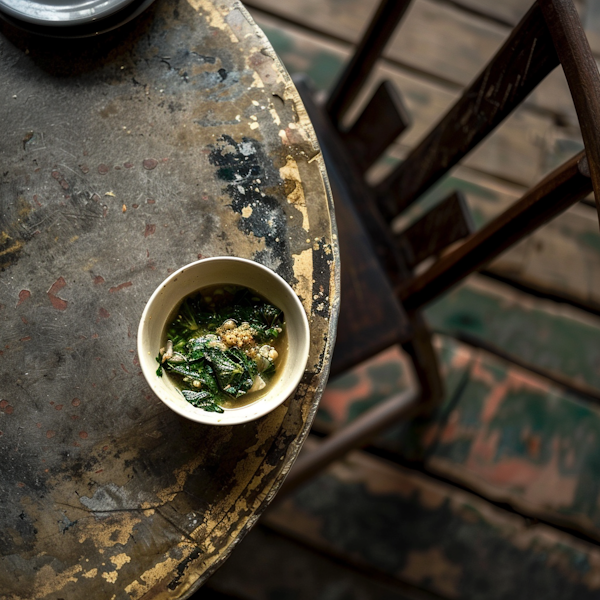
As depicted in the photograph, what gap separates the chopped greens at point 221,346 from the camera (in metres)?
0.89

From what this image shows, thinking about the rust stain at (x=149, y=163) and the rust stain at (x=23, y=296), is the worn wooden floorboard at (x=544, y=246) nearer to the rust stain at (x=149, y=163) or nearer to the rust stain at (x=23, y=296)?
the rust stain at (x=149, y=163)

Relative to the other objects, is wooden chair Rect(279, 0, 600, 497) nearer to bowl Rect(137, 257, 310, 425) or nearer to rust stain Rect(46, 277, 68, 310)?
bowl Rect(137, 257, 310, 425)

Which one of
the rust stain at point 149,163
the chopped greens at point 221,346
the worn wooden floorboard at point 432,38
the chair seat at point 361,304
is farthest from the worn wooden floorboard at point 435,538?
the worn wooden floorboard at point 432,38

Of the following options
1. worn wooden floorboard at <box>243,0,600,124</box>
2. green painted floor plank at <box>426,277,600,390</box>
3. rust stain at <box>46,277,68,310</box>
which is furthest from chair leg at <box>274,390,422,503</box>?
worn wooden floorboard at <box>243,0,600,124</box>

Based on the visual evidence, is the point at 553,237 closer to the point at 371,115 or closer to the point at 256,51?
the point at 371,115

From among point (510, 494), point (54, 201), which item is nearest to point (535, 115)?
point (510, 494)

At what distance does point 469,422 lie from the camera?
1.87 m

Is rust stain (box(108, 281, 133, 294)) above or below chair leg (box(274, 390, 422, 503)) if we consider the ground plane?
above

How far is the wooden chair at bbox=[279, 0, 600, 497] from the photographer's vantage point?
35.2 inches

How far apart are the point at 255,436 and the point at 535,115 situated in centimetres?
177

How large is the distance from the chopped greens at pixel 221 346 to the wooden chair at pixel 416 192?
458 mm

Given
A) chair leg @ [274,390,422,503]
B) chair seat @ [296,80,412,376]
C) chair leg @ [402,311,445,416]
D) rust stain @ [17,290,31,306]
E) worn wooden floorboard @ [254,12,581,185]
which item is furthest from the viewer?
worn wooden floorboard @ [254,12,581,185]

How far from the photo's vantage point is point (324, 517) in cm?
180

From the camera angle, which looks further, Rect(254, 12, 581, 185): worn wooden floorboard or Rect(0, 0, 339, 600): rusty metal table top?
Rect(254, 12, 581, 185): worn wooden floorboard
